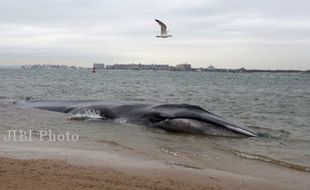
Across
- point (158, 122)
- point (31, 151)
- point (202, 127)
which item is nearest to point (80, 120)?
point (158, 122)

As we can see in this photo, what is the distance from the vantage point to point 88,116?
582 inches

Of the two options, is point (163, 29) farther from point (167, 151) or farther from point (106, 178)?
point (106, 178)

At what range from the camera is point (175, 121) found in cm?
1255

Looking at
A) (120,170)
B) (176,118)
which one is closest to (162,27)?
(176,118)

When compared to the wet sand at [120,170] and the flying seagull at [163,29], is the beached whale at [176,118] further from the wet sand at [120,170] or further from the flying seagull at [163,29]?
Result: the wet sand at [120,170]

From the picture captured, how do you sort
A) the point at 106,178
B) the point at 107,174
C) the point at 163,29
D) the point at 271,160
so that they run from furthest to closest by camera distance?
the point at 163,29 < the point at 271,160 < the point at 107,174 < the point at 106,178

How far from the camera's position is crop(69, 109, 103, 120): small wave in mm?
14578

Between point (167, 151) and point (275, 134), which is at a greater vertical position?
point (167, 151)

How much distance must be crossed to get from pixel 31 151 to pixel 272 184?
13.5ft

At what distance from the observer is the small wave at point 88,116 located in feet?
47.8

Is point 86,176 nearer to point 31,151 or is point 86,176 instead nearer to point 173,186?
point 173,186

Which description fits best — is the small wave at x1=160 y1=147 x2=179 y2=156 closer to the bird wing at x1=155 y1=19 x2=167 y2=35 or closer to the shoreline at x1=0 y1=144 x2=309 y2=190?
the shoreline at x1=0 y1=144 x2=309 y2=190

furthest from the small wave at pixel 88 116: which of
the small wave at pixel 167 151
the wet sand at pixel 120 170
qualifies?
the small wave at pixel 167 151

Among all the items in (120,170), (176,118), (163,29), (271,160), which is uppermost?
(163,29)
